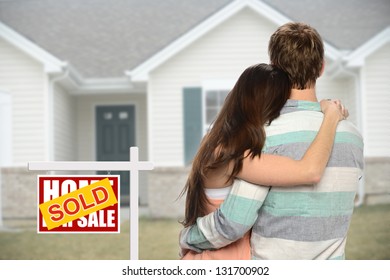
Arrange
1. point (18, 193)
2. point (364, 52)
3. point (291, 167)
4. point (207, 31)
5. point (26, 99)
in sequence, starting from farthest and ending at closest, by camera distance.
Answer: point (26, 99)
point (207, 31)
point (364, 52)
point (18, 193)
point (291, 167)

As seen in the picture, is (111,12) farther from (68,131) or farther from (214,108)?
(214,108)

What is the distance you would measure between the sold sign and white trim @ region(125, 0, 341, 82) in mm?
5328

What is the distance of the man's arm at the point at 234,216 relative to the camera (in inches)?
41.7

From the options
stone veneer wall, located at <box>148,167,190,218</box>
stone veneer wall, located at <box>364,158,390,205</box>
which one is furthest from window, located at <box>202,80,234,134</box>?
stone veneer wall, located at <box>364,158,390,205</box>

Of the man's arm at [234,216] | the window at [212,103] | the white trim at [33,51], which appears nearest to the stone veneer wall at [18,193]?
the white trim at [33,51]

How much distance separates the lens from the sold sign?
1.57 m

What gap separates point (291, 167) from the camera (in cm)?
105

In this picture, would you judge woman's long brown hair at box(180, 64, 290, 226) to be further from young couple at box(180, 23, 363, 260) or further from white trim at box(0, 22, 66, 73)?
white trim at box(0, 22, 66, 73)

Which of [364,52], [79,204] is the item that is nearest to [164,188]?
→ [364,52]

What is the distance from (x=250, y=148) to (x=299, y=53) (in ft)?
0.67

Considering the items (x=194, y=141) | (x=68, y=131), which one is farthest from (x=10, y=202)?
(x=194, y=141)

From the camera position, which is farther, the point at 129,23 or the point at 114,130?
the point at 129,23

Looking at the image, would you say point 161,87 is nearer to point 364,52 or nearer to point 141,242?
point 141,242

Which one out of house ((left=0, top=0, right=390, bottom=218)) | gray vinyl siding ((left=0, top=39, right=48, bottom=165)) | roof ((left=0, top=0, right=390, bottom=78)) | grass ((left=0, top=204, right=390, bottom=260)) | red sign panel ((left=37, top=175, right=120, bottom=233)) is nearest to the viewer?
red sign panel ((left=37, top=175, right=120, bottom=233))
